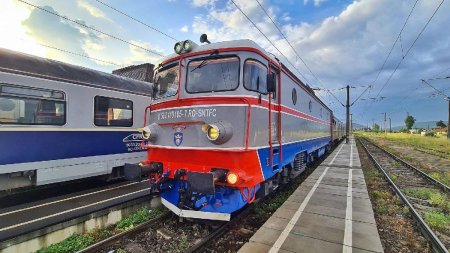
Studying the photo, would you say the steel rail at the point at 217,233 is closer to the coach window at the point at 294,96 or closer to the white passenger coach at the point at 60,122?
the coach window at the point at 294,96

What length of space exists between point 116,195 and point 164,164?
269 cm

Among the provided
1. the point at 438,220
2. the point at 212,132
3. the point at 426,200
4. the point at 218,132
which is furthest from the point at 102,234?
the point at 426,200

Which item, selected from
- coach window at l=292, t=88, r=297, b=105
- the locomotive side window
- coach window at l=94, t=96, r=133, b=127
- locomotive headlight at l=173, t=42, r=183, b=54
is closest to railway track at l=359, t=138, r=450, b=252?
coach window at l=292, t=88, r=297, b=105

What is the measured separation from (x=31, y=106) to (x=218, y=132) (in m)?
5.47

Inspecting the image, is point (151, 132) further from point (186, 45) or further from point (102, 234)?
point (102, 234)

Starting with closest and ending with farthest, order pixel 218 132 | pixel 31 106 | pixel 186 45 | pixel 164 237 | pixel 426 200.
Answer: pixel 218 132
pixel 164 237
pixel 186 45
pixel 31 106
pixel 426 200

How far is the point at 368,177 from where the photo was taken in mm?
13062

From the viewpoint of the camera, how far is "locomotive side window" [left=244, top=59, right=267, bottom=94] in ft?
18.8

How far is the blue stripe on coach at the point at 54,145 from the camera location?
22.7ft

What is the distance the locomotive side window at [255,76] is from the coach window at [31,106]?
563cm

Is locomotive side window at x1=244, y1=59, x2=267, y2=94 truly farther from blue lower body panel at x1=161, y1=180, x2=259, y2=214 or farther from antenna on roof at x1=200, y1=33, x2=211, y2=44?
blue lower body panel at x1=161, y1=180, x2=259, y2=214

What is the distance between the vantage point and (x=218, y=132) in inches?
202

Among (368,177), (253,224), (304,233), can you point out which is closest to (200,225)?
(253,224)

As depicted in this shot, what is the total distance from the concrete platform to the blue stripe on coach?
5.94 meters
